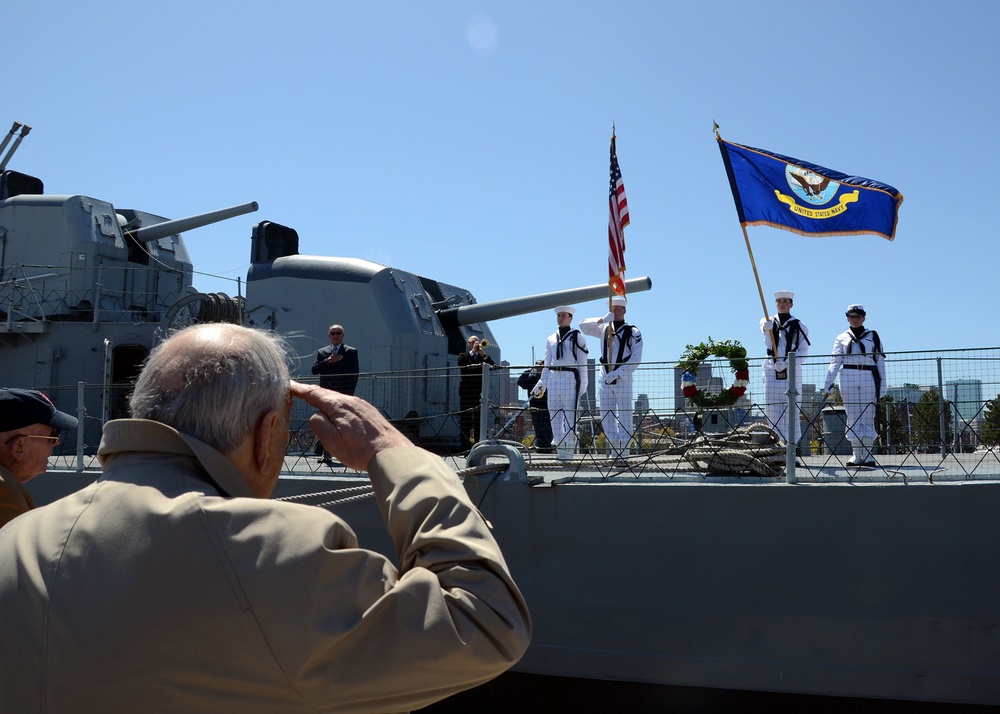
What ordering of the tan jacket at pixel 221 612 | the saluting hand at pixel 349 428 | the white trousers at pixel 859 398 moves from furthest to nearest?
the white trousers at pixel 859 398 → the saluting hand at pixel 349 428 → the tan jacket at pixel 221 612

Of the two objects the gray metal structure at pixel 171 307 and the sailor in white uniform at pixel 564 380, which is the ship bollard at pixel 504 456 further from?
the gray metal structure at pixel 171 307

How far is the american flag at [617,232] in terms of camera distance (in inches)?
306

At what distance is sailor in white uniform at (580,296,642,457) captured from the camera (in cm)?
623

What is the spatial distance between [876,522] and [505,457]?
8.02 ft

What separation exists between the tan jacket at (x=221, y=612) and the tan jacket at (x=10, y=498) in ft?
4.43

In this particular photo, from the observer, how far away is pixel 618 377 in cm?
641

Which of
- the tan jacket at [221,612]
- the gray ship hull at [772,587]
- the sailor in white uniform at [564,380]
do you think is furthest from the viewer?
the sailor in white uniform at [564,380]

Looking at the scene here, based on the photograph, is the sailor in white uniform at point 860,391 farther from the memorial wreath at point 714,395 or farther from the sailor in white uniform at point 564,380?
the sailor in white uniform at point 564,380

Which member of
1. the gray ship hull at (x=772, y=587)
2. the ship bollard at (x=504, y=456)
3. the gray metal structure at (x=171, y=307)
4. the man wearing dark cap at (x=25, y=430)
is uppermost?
the gray metal structure at (x=171, y=307)

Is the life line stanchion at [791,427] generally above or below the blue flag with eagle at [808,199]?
below

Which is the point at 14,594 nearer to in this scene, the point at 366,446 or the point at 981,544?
the point at 366,446

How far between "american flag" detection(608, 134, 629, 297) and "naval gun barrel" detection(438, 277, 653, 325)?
2868 millimetres

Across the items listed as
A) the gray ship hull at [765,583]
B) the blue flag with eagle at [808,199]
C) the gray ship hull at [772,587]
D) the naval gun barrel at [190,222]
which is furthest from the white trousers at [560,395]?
the naval gun barrel at [190,222]

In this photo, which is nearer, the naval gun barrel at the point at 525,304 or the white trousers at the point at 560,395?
the white trousers at the point at 560,395
